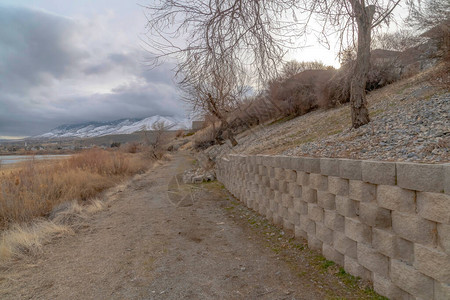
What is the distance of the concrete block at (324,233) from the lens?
367 cm

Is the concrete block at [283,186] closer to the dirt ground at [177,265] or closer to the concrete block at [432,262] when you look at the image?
the dirt ground at [177,265]

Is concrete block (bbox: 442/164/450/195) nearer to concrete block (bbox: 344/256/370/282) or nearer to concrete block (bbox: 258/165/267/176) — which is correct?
concrete block (bbox: 344/256/370/282)

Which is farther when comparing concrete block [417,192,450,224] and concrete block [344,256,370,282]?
concrete block [344,256,370,282]

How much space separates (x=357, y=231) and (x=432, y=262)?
35.4 inches

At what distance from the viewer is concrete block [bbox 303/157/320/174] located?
3954mm

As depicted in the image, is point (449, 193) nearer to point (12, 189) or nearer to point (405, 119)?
point (405, 119)

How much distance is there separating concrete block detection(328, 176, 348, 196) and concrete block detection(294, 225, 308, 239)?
3.67 feet

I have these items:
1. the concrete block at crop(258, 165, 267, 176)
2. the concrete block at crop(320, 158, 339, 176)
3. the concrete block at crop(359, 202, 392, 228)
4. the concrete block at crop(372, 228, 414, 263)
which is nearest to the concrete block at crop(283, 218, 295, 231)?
the concrete block at crop(258, 165, 267, 176)

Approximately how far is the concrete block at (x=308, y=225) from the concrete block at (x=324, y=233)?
128 mm

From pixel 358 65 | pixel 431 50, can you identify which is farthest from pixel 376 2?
pixel 431 50

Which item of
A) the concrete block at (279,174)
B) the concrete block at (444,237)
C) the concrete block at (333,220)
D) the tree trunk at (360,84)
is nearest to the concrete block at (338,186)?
the concrete block at (333,220)

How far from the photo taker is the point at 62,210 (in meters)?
7.26

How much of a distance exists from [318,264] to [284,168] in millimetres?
1801

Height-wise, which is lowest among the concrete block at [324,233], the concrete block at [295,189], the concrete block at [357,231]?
the concrete block at [324,233]
